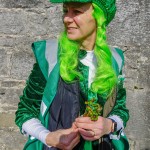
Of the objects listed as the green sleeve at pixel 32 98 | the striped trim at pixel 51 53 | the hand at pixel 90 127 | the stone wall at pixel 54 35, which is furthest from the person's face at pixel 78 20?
the stone wall at pixel 54 35

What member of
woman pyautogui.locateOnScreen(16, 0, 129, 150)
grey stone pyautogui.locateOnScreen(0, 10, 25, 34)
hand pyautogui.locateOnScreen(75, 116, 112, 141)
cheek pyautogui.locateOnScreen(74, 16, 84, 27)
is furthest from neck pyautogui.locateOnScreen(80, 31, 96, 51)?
grey stone pyautogui.locateOnScreen(0, 10, 25, 34)

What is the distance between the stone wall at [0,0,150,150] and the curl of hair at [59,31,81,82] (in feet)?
3.94

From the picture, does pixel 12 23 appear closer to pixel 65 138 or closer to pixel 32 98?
pixel 32 98

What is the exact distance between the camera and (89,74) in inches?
82.3

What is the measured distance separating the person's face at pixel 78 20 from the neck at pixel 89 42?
0.15 feet

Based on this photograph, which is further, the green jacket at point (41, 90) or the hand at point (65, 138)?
the green jacket at point (41, 90)

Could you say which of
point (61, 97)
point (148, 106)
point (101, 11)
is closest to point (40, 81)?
point (61, 97)

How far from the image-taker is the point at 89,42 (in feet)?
6.96

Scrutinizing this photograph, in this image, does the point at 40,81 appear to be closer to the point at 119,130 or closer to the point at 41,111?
the point at 41,111

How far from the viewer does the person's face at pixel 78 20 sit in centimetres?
200

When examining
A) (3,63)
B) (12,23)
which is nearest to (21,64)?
(3,63)

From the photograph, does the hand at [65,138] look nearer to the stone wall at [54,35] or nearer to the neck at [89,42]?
the neck at [89,42]

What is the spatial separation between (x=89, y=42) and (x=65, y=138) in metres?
0.53

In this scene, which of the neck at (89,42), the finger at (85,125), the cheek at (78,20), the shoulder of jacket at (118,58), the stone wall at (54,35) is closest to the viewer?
the finger at (85,125)
